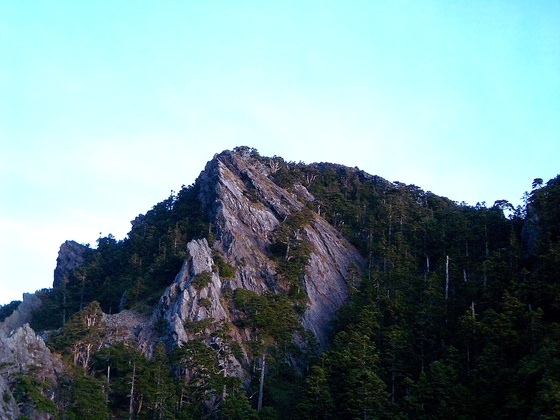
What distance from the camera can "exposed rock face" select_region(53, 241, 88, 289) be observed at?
271 feet

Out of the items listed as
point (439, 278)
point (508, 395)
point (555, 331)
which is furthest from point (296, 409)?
point (439, 278)

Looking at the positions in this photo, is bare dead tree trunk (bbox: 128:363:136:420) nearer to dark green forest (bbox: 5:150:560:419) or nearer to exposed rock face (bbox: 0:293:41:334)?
dark green forest (bbox: 5:150:560:419)

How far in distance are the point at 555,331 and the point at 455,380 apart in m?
7.72

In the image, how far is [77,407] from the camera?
136ft

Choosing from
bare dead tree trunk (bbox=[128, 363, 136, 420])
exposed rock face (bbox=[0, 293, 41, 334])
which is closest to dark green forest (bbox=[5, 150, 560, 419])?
bare dead tree trunk (bbox=[128, 363, 136, 420])

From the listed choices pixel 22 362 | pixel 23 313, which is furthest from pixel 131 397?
pixel 23 313

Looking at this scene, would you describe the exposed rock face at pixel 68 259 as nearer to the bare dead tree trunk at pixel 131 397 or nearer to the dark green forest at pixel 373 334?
the dark green forest at pixel 373 334

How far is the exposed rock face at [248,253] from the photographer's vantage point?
55.2 metres

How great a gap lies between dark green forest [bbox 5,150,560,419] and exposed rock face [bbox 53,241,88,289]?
5.18 m

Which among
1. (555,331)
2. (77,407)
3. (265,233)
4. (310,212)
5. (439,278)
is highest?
(310,212)

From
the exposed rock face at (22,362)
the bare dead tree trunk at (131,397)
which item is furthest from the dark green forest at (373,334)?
the exposed rock face at (22,362)

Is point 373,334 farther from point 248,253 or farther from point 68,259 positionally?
point 68,259

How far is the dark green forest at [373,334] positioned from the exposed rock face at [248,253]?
1806 millimetres

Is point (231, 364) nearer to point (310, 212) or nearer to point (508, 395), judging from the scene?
point (508, 395)
